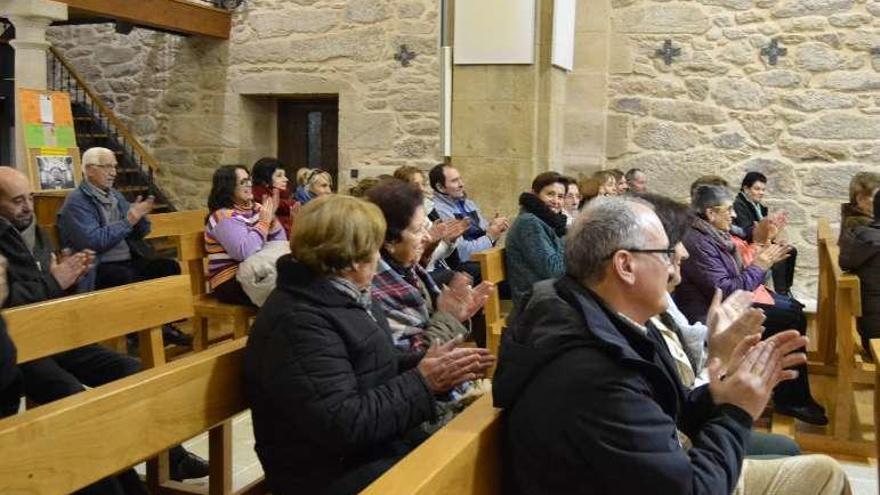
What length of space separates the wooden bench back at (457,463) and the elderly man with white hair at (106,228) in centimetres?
312

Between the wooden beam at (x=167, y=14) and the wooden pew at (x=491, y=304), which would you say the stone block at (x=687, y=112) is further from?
the wooden beam at (x=167, y=14)

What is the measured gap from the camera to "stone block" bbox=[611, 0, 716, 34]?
690 cm

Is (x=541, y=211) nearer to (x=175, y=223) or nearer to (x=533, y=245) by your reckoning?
(x=533, y=245)

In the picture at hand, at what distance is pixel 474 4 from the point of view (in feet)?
17.6

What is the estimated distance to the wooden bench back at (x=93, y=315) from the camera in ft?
7.43

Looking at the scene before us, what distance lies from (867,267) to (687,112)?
11.4 feet

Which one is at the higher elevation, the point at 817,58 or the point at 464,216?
the point at 817,58

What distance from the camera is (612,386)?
56.4 inches

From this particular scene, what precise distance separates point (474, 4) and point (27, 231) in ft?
10.1

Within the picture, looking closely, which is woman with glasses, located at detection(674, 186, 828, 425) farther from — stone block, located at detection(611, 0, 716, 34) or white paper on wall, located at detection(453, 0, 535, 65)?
stone block, located at detection(611, 0, 716, 34)

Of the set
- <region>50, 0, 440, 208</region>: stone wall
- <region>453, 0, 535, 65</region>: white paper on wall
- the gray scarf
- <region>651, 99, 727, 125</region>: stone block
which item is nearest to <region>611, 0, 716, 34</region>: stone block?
<region>651, 99, 727, 125</region>: stone block

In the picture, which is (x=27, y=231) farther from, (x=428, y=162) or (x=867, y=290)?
(x=428, y=162)

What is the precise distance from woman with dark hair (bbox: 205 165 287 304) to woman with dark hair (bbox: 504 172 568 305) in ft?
4.12

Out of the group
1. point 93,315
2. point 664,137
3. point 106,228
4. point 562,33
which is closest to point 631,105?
point 664,137
